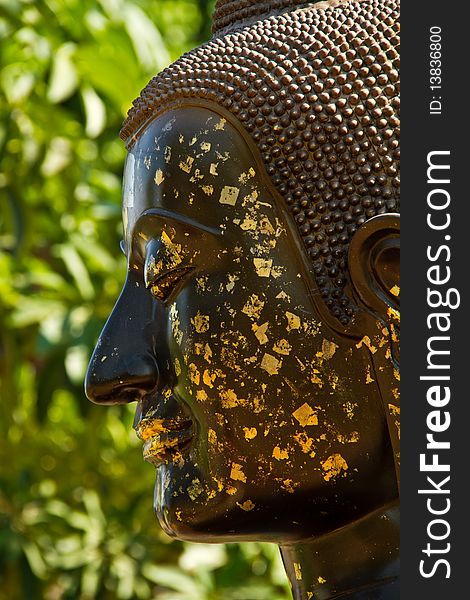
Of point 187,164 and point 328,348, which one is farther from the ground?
point 187,164

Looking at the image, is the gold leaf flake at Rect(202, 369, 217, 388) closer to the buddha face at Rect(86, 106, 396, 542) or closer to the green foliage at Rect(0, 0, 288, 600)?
the buddha face at Rect(86, 106, 396, 542)

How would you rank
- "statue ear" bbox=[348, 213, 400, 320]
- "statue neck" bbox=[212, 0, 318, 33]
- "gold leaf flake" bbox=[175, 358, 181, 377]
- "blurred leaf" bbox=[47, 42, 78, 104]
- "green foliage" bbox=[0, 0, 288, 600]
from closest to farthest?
"statue ear" bbox=[348, 213, 400, 320]
"gold leaf flake" bbox=[175, 358, 181, 377]
"statue neck" bbox=[212, 0, 318, 33]
"blurred leaf" bbox=[47, 42, 78, 104]
"green foliage" bbox=[0, 0, 288, 600]

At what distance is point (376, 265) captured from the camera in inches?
69.4

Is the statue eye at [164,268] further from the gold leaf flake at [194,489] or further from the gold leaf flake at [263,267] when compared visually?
the gold leaf flake at [194,489]

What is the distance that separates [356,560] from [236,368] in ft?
1.11

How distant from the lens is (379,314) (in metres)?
1.76

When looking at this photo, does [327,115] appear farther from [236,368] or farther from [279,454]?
[279,454]

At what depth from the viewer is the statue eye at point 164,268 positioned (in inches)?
73.2

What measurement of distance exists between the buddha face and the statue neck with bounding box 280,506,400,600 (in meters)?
0.03

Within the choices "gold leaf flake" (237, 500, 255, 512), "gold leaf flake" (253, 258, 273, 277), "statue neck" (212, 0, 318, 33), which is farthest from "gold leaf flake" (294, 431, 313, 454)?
"statue neck" (212, 0, 318, 33)

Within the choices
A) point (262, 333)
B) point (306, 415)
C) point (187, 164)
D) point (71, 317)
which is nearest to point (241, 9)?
point (187, 164)

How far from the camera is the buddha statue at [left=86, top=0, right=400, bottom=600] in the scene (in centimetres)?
178

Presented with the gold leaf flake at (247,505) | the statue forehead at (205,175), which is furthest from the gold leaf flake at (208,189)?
the gold leaf flake at (247,505)

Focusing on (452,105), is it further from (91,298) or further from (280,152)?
(91,298)
